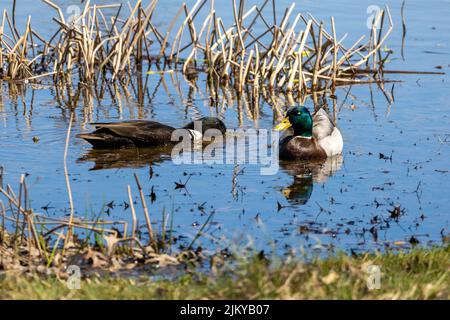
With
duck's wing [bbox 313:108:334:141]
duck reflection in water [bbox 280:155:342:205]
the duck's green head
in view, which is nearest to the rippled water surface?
duck reflection in water [bbox 280:155:342:205]

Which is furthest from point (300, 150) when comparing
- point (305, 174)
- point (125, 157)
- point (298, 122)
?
point (125, 157)

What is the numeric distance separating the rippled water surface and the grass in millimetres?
431

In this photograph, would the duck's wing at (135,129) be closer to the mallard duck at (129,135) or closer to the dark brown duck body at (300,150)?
the mallard duck at (129,135)

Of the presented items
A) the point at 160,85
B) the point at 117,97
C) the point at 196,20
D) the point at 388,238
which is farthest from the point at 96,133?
the point at 196,20

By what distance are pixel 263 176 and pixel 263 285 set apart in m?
5.05

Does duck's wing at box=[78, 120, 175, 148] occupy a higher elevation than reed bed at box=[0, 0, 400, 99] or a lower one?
lower

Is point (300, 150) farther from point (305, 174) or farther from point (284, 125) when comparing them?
point (305, 174)

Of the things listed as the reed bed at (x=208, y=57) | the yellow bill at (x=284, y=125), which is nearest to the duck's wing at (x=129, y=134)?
the yellow bill at (x=284, y=125)

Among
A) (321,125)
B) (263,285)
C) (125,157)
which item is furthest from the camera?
(321,125)

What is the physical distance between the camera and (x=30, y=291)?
5.59 metres

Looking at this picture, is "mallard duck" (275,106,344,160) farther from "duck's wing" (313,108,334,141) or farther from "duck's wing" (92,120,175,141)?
"duck's wing" (92,120,175,141)

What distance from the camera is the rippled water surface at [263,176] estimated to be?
8.40 meters

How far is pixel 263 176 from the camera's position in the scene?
10.4 metres

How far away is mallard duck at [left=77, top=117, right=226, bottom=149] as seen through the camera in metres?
11.6
